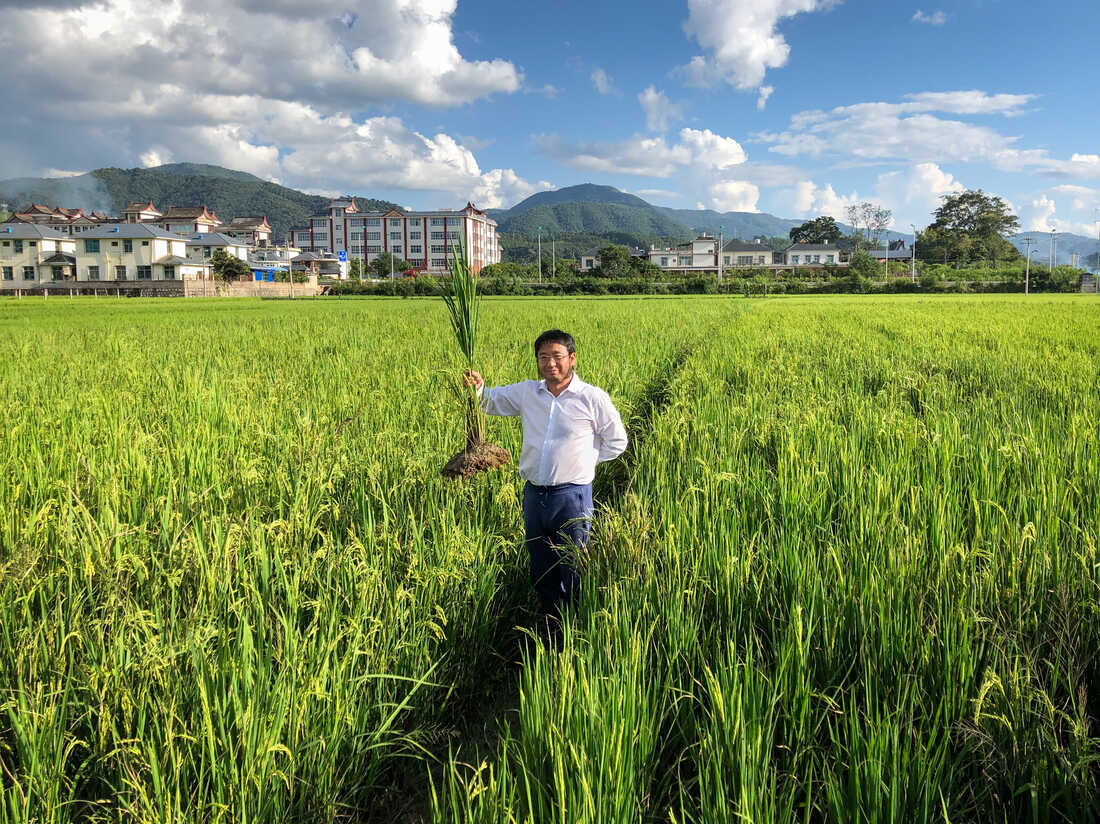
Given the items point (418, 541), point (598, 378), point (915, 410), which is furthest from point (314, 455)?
point (915, 410)

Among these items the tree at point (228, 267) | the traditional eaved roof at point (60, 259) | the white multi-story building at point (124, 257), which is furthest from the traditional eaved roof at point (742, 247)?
the traditional eaved roof at point (60, 259)

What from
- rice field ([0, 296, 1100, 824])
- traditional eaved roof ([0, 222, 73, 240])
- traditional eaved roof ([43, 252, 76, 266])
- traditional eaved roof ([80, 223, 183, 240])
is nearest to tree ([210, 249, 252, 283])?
traditional eaved roof ([80, 223, 183, 240])

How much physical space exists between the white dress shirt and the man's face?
2.8 inches

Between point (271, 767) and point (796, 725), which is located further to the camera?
point (796, 725)

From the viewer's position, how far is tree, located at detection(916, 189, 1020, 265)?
73438mm

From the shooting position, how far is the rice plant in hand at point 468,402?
3.02 meters

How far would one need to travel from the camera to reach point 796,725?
172 centimetres

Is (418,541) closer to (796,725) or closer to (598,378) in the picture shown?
(796,725)

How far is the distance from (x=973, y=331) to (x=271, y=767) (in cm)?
1319

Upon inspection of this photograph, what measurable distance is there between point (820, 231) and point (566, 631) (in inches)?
4115

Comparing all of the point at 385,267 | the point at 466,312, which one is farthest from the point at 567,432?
the point at 385,267

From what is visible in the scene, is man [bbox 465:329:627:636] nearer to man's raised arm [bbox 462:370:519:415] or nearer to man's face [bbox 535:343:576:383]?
man's face [bbox 535:343:576:383]

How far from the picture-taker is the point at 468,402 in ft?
10.1

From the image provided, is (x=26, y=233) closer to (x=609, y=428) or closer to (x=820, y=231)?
(x=609, y=428)
